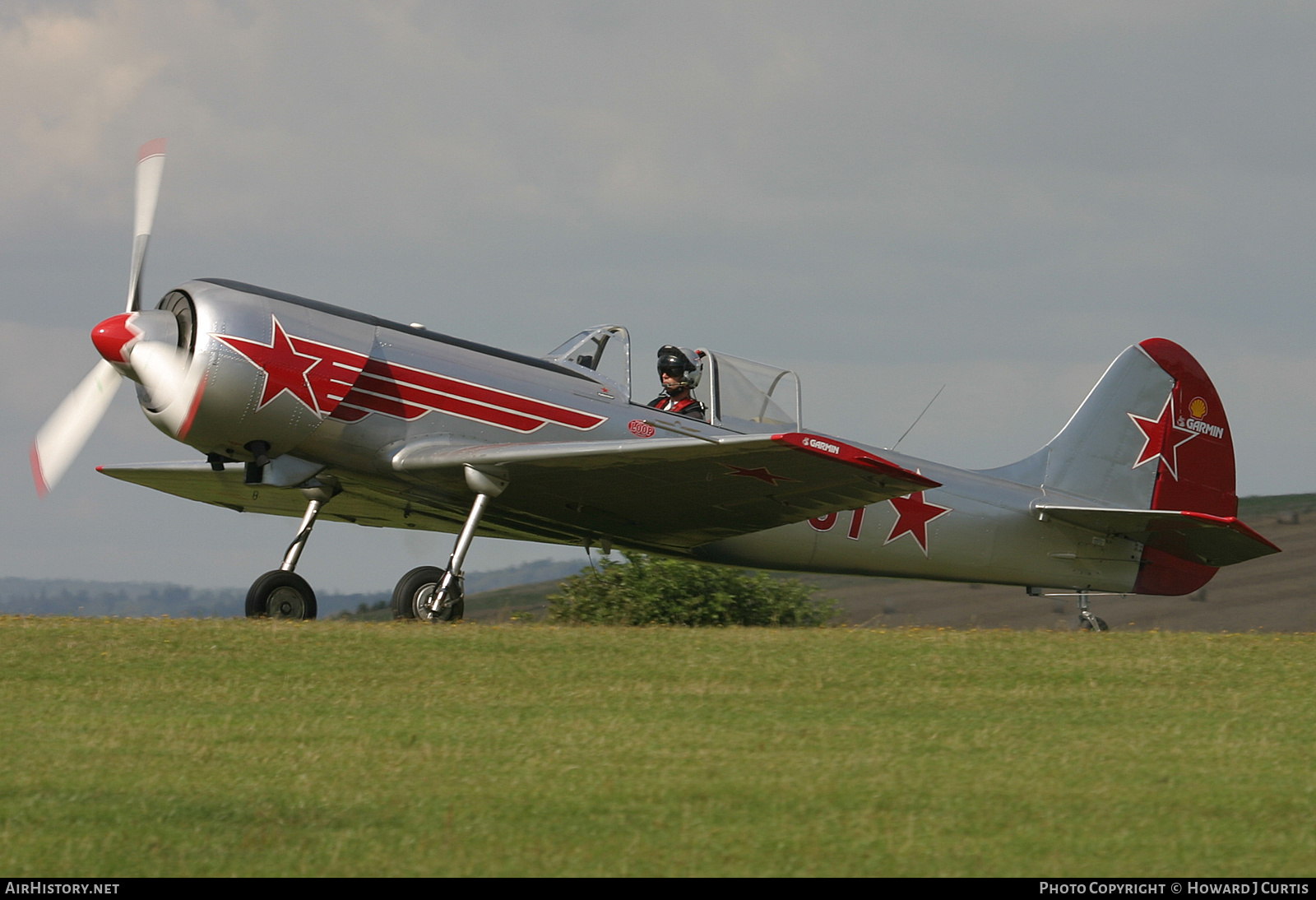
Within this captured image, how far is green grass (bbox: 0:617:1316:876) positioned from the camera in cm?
421

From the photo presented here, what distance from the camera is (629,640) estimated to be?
837cm

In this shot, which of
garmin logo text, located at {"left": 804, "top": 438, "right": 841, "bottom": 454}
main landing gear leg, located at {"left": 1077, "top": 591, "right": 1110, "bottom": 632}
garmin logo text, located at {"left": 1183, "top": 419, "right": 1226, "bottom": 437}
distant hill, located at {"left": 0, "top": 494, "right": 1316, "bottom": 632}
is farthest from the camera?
distant hill, located at {"left": 0, "top": 494, "right": 1316, "bottom": 632}

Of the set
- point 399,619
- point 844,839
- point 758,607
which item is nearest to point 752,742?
point 844,839

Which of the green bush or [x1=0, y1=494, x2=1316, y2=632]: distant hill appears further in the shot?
[x1=0, y1=494, x2=1316, y2=632]: distant hill

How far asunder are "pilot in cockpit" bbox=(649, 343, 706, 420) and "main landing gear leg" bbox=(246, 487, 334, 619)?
3.02 metres

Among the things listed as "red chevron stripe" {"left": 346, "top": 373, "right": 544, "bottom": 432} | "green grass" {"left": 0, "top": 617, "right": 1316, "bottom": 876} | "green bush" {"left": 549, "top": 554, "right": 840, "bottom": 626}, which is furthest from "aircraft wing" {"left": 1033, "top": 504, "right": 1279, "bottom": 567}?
"red chevron stripe" {"left": 346, "top": 373, "right": 544, "bottom": 432}

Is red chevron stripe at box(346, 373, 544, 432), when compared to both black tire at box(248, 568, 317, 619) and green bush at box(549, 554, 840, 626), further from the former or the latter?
green bush at box(549, 554, 840, 626)

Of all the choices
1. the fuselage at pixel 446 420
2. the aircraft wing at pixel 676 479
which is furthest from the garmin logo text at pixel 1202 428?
the aircraft wing at pixel 676 479

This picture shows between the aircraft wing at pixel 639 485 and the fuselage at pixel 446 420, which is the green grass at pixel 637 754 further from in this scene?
the fuselage at pixel 446 420

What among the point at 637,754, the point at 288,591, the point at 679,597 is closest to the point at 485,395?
the point at 288,591

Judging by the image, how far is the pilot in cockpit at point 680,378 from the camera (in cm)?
1105

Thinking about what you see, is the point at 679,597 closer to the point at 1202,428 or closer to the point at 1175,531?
the point at 1175,531
